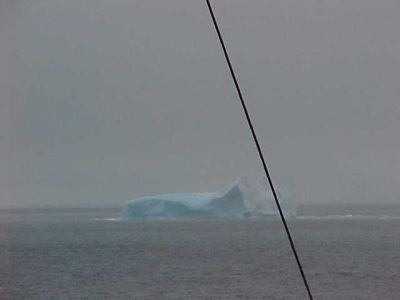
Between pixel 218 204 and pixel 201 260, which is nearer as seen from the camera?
pixel 201 260

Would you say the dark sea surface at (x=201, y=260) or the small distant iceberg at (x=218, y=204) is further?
the small distant iceberg at (x=218, y=204)

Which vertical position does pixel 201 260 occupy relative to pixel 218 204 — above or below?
above

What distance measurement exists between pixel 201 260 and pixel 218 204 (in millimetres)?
4461

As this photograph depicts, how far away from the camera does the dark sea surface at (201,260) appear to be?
63.0ft

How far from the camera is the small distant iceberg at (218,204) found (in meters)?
25.6

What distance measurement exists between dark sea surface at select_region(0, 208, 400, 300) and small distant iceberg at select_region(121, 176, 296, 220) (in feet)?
1.67

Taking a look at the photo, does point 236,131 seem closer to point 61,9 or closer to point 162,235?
point 162,235

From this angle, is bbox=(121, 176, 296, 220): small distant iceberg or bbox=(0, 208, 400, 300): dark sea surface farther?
bbox=(121, 176, 296, 220): small distant iceberg

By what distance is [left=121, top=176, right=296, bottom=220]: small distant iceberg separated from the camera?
25578 mm

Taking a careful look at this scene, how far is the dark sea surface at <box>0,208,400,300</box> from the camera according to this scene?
1919 cm

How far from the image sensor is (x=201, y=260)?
75.6 ft

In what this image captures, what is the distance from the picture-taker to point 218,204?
27359mm

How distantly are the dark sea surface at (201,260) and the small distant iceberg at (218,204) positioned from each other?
0.51 meters

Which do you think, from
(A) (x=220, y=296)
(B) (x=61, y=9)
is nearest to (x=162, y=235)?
(B) (x=61, y=9)
